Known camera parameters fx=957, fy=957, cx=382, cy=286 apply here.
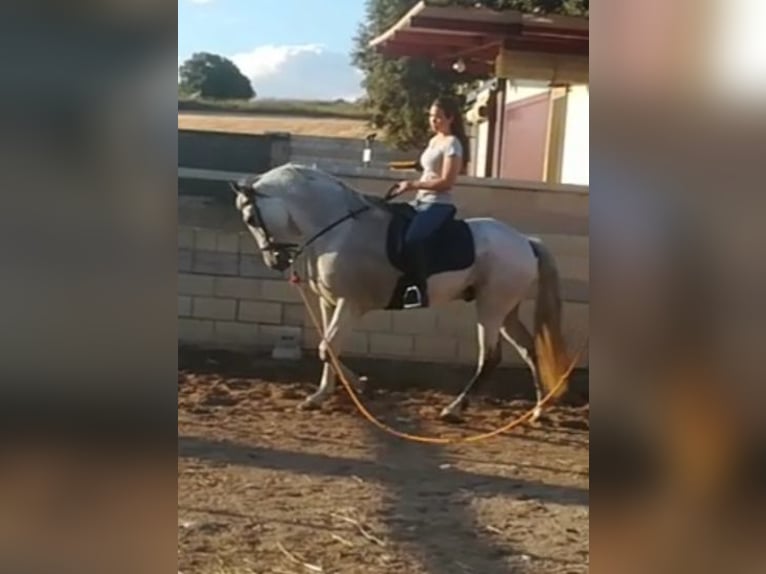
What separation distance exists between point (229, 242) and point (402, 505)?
0.53m

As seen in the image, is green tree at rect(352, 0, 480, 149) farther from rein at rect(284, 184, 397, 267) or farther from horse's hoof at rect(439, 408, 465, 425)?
horse's hoof at rect(439, 408, 465, 425)

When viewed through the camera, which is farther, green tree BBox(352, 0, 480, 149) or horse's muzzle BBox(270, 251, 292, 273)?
horse's muzzle BBox(270, 251, 292, 273)

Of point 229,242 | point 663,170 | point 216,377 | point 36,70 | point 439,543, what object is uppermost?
point 36,70

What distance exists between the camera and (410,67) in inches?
62.3

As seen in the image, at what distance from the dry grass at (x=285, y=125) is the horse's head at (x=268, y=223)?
0.10 m

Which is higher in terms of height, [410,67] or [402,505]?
[410,67]

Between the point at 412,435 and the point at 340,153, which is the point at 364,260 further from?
the point at 412,435

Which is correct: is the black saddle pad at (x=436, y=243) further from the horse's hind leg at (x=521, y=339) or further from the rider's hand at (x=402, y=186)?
the horse's hind leg at (x=521, y=339)

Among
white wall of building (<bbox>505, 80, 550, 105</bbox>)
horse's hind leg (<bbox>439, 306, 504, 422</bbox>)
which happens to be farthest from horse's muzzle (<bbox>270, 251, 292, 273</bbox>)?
white wall of building (<bbox>505, 80, 550, 105</bbox>)

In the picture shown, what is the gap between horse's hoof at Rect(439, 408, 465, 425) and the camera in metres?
1.65

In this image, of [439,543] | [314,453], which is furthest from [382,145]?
[439,543]

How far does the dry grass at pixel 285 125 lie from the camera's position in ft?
5.00

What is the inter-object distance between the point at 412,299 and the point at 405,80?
15.0 inches

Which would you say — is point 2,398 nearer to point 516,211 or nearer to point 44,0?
point 44,0
